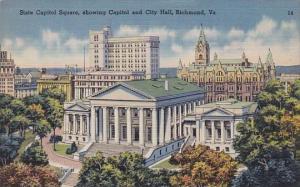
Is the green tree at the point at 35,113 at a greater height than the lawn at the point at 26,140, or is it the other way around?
the green tree at the point at 35,113

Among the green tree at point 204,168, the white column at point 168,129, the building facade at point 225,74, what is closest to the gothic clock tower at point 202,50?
the building facade at point 225,74

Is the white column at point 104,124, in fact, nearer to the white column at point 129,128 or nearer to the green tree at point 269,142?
the white column at point 129,128

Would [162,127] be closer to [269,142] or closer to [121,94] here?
[121,94]

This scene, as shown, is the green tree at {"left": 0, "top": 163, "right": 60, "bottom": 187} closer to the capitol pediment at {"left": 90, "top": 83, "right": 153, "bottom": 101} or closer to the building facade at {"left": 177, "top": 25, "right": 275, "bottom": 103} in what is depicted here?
the capitol pediment at {"left": 90, "top": 83, "right": 153, "bottom": 101}

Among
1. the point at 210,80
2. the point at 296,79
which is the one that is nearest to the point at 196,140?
the point at 210,80

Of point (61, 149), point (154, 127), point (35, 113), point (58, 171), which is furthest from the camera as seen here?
point (35, 113)

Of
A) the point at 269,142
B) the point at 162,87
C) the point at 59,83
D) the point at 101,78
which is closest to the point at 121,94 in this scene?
the point at 101,78
